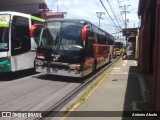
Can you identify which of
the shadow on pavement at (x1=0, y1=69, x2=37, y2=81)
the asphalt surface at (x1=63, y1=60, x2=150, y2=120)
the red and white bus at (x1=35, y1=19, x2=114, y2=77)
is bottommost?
the asphalt surface at (x1=63, y1=60, x2=150, y2=120)

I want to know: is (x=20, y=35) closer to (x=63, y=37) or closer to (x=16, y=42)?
(x=16, y=42)

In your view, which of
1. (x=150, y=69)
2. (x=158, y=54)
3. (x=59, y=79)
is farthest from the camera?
(x=150, y=69)

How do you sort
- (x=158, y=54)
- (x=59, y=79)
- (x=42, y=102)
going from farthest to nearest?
1. (x=59, y=79)
2. (x=42, y=102)
3. (x=158, y=54)

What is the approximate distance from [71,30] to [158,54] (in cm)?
875

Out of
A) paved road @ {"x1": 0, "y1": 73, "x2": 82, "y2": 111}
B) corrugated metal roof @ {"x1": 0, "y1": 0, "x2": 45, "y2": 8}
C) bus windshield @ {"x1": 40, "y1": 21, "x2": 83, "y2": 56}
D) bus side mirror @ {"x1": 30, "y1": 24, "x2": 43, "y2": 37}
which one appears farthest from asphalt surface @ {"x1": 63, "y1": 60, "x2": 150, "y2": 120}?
corrugated metal roof @ {"x1": 0, "y1": 0, "x2": 45, "y2": 8}

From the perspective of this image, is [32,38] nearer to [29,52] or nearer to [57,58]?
[29,52]

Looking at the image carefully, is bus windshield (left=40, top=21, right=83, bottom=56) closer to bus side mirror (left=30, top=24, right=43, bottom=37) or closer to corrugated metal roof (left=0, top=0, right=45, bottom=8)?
bus side mirror (left=30, top=24, right=43, bottom=37)

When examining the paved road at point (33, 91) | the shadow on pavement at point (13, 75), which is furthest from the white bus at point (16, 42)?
the paved road at point (33, 91)

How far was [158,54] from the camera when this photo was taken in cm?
959

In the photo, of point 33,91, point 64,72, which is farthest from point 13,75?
point 33,91

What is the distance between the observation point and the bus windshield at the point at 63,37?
688 inches

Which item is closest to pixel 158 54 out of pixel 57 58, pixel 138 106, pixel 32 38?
pixel 138 106

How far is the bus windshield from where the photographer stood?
57.4 feet

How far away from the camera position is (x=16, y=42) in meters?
17.7
